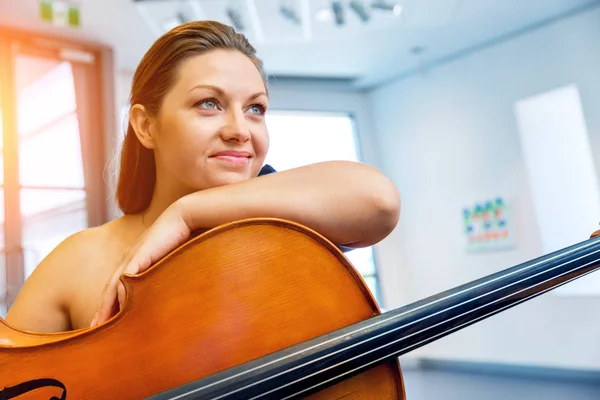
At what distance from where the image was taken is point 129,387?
41 cm

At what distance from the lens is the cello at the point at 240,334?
0.40m

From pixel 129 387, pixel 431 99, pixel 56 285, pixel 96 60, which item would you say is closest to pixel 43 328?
pixel 56 285

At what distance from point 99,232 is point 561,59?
355 cm

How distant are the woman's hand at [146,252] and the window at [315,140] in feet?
10.1

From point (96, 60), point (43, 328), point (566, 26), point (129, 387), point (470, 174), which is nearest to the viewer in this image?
point (129, 387)

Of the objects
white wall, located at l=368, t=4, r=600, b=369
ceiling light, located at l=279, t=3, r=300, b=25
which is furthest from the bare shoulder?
white wall, located at l=368, t=4, r=600, b=369

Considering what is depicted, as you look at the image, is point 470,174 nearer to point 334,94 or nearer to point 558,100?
point 558,100

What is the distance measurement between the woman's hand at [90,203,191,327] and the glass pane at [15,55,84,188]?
253 cm

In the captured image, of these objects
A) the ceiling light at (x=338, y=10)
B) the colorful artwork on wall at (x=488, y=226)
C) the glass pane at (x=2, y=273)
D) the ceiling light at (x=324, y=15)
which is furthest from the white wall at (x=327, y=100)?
the glass pane at (x=2, y=273)

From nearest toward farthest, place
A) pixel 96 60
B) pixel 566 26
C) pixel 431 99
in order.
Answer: pixel 96 60, pixel 566 26, pixel 431 99

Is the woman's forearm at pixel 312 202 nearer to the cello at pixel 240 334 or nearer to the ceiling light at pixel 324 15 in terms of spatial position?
the cello at pixel 240 334

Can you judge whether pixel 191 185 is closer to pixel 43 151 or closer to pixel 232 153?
pixel 232 153

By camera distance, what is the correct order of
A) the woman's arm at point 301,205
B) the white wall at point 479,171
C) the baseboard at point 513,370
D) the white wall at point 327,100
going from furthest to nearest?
the white wall at point 327,100
the white wall at point 479,171
the baseboard at point 513,370
the woman's arm at point 301,205

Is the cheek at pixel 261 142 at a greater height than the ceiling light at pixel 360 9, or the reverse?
the ceiling light at pixel 360 9
